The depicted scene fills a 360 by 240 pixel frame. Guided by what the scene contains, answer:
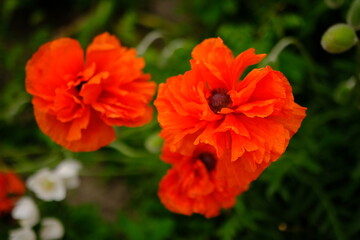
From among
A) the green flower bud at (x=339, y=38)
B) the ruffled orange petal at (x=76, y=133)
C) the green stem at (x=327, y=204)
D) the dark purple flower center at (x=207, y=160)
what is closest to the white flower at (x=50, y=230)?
the ruffled orange petal at (x=76, y=133)

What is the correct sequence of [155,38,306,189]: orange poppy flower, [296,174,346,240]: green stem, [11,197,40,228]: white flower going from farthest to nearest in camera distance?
[296,174,346,240]: green stem → [11,197,40,228]: white flower → [155,38,306,189]: orange poppy flower

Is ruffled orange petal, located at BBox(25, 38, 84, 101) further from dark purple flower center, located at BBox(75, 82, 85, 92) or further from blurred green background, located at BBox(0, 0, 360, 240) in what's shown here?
blurred green background, located at BBox(0, 0, 360, 240)

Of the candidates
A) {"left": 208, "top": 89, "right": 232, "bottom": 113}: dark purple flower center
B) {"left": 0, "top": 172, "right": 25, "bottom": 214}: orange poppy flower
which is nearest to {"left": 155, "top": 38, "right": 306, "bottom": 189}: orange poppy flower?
{"left": 208, "top": 89, "right": 232, "bottom": 113}: dark purple flower center

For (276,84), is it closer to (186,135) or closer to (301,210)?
(186,135)

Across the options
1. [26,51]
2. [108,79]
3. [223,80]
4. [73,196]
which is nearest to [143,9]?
[26,51]

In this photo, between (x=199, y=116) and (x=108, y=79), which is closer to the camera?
(x=199, y=116)

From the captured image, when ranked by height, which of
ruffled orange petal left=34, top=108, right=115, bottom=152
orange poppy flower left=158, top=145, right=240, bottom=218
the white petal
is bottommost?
the white petal
